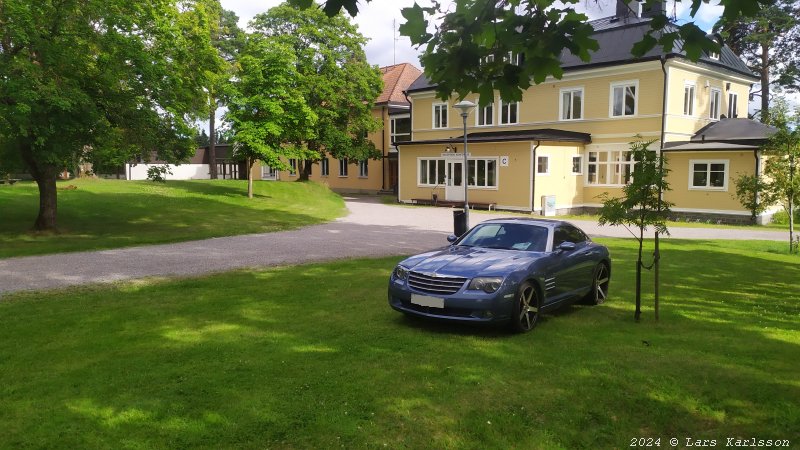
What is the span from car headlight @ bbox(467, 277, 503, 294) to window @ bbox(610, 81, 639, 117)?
2492 centimetres

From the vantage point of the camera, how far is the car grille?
22.5ft

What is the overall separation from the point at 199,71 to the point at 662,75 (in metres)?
21.0

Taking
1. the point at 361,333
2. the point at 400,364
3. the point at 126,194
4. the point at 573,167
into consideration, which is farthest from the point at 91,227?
the point at 573,167

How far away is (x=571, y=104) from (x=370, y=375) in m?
28.5

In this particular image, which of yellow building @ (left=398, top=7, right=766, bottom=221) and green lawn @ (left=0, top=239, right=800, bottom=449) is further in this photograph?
yellow building @ (left=398, top=7, right=766, bottom=221)

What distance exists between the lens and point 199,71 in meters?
19.6

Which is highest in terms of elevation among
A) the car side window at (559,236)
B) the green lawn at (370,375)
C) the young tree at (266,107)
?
the young tree at (266,107)

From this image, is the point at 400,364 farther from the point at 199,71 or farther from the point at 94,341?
the point at 199,71

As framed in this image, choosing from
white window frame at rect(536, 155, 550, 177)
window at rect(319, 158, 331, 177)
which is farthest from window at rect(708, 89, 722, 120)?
window at rect(319, 158, 331, 177)

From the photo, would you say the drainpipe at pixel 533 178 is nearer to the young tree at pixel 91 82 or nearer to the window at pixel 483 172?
the window at pixel 483 172

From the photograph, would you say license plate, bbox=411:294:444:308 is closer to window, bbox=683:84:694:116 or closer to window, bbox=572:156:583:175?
window, bbox=572:156:583:175

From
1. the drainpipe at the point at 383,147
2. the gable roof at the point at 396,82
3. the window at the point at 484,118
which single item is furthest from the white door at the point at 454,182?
the gable roof at the point at 396,82

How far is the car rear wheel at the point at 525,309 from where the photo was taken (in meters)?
6.91

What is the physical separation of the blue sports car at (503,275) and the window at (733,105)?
1081 inches
